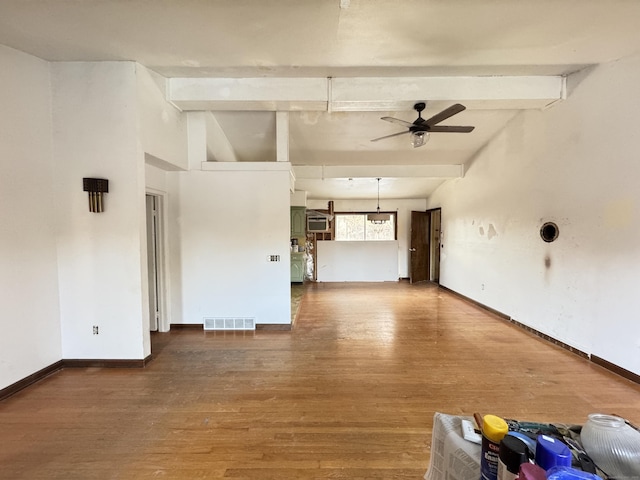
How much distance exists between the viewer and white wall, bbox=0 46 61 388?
2.48 meters

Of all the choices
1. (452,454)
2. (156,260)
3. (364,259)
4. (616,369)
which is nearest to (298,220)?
(364,259)

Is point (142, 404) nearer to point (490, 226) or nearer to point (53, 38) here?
point (53, 38)

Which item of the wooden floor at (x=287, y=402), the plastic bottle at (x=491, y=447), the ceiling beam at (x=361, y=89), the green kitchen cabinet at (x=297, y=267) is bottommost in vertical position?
the wooden floor at (x=287, y=402)

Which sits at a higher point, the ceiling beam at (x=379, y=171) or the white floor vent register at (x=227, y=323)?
the ceiling beam at (x=379, y=171)

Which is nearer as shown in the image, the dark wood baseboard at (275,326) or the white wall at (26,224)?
the white wall at (26,224)

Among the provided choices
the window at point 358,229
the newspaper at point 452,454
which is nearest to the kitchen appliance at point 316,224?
the window at point 358,229

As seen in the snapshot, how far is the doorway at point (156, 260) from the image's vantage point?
12.9 feet

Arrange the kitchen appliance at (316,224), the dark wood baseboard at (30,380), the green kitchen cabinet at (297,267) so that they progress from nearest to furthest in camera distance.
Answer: the dark wood baseboard at (30,380) < the green kitchen cabinet at (297,267) < the kitchen appliance at (316,224)

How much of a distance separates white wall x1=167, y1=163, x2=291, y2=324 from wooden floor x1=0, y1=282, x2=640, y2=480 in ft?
1.53

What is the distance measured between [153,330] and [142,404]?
1917mm

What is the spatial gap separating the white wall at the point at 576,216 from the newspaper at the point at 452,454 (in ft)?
9.69

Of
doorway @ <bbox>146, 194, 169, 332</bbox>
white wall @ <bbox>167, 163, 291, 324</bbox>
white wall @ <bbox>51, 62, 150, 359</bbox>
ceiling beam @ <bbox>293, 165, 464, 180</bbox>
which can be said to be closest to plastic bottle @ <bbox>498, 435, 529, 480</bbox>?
white wall @ <bbox>51, 62, 150, 359</bbox>

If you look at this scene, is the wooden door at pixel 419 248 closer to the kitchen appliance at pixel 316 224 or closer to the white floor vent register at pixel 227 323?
the kitchen appliance at pixel 316 224

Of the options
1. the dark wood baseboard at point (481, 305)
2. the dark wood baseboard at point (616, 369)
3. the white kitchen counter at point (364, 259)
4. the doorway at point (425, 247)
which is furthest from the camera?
the white kitchen counter at point (364, 259)
